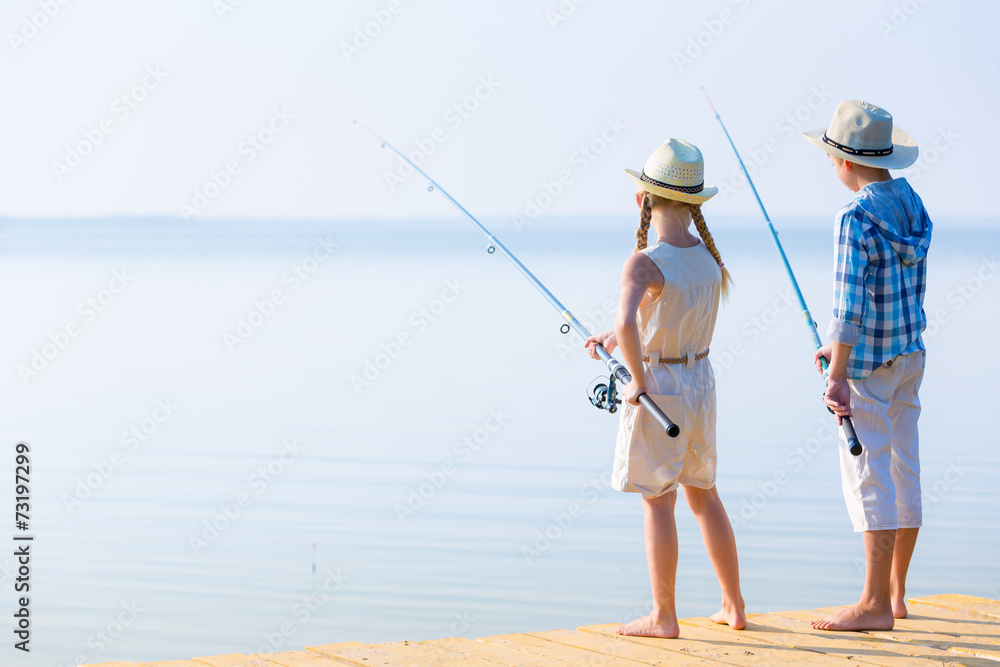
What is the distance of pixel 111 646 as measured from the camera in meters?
4.54

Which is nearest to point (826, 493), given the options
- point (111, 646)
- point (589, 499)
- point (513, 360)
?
point (589, 499)

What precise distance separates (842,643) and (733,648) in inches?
11.3

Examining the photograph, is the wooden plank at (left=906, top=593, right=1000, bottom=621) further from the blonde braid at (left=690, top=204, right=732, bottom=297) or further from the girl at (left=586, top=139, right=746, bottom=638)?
the blonde braid at (left=690, top=204, right=732, bottom=297)

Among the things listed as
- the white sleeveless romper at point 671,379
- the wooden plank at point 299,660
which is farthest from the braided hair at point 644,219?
the wooden plank at point 299,660

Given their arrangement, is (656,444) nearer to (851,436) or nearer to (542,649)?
(851,436)

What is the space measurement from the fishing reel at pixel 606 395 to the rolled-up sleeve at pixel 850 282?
57cm

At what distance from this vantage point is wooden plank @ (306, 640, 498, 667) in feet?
10.5

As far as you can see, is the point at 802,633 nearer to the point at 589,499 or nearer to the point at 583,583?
the point at 583,583

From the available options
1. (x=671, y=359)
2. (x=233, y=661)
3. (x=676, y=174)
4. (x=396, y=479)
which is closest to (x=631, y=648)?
(x=671, y=359)

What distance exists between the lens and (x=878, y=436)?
346 centimetres

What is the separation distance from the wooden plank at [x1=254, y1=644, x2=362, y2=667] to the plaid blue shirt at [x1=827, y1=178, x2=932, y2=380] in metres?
1.49

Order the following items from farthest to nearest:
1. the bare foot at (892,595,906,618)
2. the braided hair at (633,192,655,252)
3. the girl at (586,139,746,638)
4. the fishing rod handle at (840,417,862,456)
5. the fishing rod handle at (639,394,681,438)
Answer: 1. the bare foot at (892,595,906,618)
2. the braided hair at (633,192,655,252)
3. the girl at (586,139,746,638)
4. the fishing rod handle at (840,417,862,456)
5. the fishing rod handle at (639,394,681,438)

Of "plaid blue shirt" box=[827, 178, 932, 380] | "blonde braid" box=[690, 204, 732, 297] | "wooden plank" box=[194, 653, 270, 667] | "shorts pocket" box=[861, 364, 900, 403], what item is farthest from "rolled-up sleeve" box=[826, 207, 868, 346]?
"wooden plank" box=[194, 653, 270, 667]

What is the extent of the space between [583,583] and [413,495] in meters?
1.48
